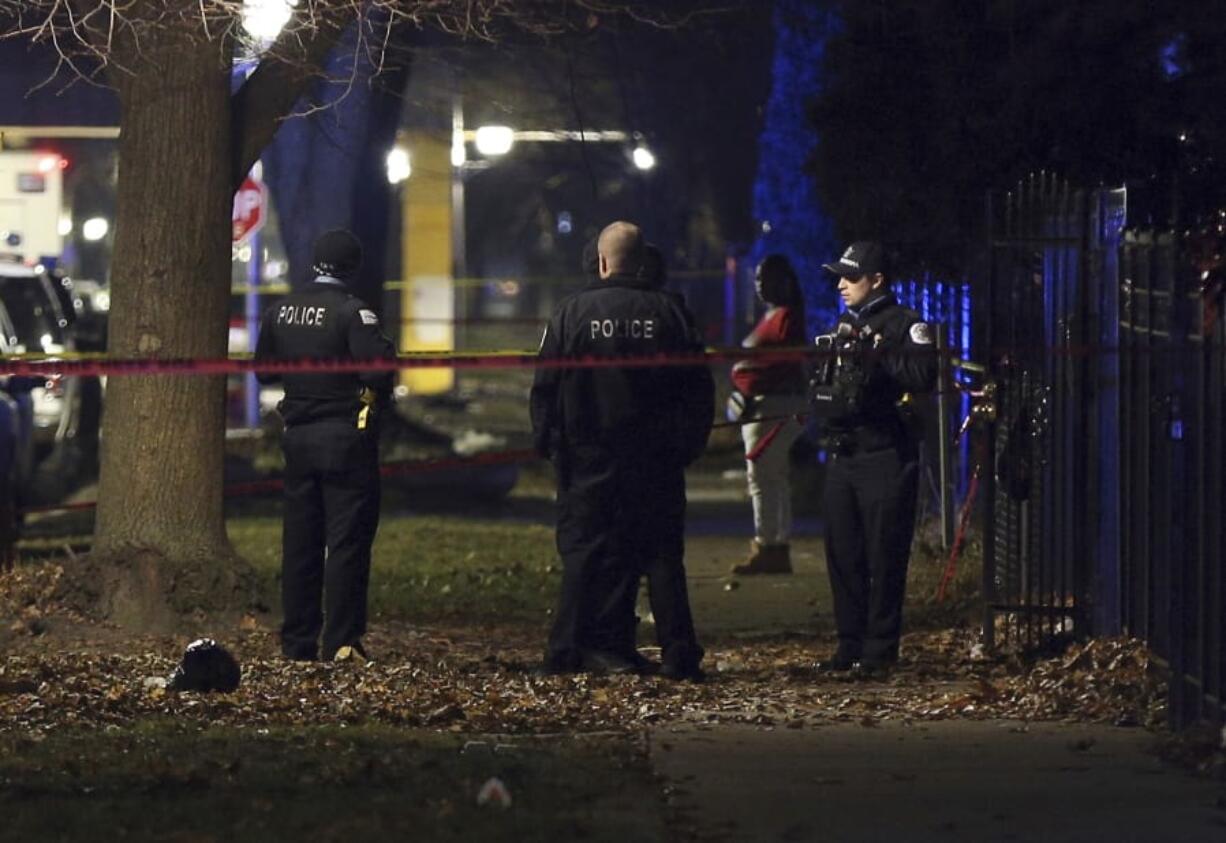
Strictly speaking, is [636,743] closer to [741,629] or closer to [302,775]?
[302,775]

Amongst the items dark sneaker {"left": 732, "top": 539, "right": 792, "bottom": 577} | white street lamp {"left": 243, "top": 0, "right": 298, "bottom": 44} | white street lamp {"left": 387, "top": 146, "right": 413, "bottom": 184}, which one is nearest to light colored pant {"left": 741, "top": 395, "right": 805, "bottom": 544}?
dark sneaker {"left": 732, "top": 539, "right": 792, "bottom": 577}

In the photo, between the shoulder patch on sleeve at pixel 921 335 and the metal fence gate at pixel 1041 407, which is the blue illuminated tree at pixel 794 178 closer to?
the metal fence gate at pixel 1041 407

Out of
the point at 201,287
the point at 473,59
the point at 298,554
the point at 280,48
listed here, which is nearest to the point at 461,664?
the point at 298,554

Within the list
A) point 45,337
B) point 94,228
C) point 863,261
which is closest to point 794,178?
point 45,337

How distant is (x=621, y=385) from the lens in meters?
9.35

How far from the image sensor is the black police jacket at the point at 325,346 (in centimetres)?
961

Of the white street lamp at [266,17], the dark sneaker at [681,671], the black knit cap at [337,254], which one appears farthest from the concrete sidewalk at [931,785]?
the white street lamp at [266,17]

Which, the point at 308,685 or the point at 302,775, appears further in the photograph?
the point at 308,685

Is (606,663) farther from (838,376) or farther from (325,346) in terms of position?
(325,346)

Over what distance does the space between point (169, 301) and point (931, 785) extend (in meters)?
4.92

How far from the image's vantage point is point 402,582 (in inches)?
542

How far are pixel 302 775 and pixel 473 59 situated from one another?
11.2 metres

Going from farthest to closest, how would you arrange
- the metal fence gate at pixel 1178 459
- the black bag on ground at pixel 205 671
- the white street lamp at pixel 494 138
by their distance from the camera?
1. the white street lamp at pixel 494 138
2. the black bag on ground at pixel 205 671
3. the metal fence gate at pixel 1178 459

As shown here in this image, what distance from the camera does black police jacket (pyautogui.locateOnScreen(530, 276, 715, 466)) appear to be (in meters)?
A: 9.36
